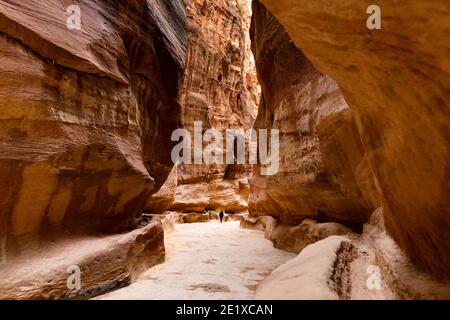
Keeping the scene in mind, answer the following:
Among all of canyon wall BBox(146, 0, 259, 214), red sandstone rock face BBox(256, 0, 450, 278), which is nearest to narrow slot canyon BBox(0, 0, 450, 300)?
red sandstone rock face BBox(256, 0, 450, 278)

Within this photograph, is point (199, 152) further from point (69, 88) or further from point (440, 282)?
point (440, 282)

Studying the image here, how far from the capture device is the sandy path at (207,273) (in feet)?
16.3

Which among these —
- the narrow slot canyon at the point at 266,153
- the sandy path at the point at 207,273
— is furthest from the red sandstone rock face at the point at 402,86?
the sandy path at the point at 207,273

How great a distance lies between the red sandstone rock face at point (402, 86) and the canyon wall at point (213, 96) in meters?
19.8

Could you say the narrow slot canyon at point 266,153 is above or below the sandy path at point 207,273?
above

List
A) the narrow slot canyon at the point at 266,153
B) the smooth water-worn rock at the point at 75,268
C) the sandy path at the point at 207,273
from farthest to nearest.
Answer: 1. the sandy path at the point at 207,273
2. the smooth water-worn rock at the point at 75,268
3. the narrow slot canyon at the point at 266,153

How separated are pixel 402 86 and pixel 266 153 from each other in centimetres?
922

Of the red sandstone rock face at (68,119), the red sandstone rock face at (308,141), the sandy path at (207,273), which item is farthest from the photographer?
the red sandstone rock face at (308,141)

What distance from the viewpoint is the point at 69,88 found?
16.2 ft

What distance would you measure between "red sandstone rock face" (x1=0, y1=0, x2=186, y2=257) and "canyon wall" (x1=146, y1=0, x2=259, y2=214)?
626 inches

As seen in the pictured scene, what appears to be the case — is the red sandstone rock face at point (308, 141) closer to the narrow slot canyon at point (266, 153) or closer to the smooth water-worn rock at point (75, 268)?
the narrow slot canyon at point (266, 153)

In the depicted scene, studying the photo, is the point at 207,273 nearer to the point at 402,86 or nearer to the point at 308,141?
the point at 308,141

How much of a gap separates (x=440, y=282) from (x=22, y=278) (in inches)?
195

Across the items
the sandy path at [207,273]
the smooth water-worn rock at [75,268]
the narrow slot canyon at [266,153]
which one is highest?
the narrow slot canyon at [266,153]
